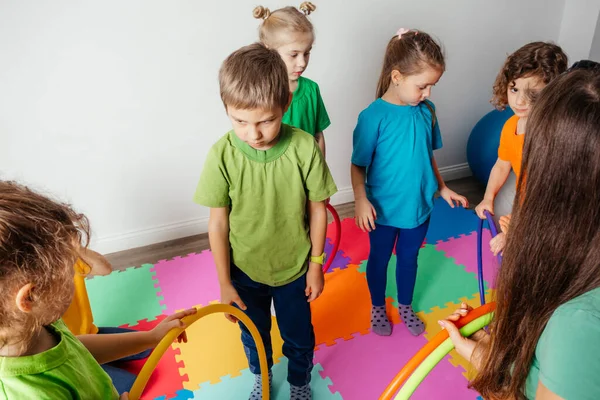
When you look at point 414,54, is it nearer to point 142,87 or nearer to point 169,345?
point 169,345

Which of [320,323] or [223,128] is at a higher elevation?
[223,128]

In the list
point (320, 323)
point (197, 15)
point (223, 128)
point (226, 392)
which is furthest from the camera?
point (223, 128)

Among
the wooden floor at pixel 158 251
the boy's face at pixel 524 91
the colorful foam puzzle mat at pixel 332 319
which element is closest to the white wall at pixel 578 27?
the colorful foam puzzle mat at pixel 332 319

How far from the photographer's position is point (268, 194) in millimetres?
1575

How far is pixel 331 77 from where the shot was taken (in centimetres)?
316

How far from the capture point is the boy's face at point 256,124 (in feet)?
4.73

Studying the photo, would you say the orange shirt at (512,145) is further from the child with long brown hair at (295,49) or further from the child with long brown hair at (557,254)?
the child with long brown hair at (557,254)

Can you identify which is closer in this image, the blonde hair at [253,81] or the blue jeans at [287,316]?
the blonde hair at [253,81]

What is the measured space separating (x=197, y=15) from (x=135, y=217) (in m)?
1.32

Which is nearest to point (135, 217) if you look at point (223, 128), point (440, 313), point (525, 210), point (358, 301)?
point (223, 128)

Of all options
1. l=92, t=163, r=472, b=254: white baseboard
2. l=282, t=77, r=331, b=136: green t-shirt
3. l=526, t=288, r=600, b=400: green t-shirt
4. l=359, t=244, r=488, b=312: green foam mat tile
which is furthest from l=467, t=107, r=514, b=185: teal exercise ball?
l=526, t=288, r=600, b=400: green t-shirt

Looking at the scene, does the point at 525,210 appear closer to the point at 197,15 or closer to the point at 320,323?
the point at 320,323

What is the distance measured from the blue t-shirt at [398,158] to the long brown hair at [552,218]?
3.27ft

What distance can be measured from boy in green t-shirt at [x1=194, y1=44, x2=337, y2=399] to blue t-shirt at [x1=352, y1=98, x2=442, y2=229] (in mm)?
536
